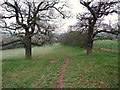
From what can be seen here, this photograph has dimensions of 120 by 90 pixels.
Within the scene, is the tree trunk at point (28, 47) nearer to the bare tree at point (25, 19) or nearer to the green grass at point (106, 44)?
the bare tree at point (25, 19)

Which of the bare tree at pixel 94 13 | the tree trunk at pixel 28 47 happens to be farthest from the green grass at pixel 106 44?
the tree trunk at pixel 28 47

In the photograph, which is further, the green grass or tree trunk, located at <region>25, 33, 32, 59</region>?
the green grass

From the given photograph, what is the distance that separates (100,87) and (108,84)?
484 millimetres

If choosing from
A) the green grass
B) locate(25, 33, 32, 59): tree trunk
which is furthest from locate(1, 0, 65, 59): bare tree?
the green grass

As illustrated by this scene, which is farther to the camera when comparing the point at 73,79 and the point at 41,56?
the point at 41,56

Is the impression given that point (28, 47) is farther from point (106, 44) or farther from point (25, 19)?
point (106, 44)

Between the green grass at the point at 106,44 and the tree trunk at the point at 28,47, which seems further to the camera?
the green grass at the point at 106,44

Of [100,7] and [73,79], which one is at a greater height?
[100,7]

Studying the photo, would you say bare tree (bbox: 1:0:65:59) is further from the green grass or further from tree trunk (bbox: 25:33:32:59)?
the green grass

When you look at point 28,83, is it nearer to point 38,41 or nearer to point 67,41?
point 38,41

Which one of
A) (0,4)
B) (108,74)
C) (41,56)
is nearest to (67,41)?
(41,56)

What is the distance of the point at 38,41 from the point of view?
22.0m

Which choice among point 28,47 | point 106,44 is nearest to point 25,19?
point 28,47

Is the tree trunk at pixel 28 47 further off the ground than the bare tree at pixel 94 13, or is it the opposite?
the bare tree at pixel 94 13
